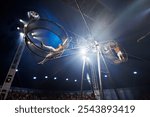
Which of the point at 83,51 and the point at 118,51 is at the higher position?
the point at 83,51

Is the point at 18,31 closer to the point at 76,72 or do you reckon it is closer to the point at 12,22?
the point at 12,22

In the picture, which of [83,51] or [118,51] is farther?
[83,51]

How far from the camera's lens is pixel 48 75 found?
12.8 metres

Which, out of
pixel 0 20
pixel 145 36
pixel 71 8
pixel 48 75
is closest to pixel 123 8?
pixel 71 8

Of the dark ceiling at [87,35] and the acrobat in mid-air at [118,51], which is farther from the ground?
the dark ceiling at [87,35]

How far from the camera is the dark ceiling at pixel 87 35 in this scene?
6566 mm

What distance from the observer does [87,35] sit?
5.57m

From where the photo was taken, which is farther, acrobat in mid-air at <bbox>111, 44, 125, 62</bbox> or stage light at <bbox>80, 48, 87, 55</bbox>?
stage light at <bbox>80, 48, 87, 55</bbox>

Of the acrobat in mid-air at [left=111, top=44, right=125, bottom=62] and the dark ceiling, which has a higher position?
the dark ceiling

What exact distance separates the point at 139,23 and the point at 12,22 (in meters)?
6.01

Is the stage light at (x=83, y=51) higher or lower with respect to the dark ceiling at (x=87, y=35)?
lower

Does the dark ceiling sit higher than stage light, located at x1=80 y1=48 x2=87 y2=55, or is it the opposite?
the dark ceiling

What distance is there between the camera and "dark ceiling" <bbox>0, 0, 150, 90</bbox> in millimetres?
6566

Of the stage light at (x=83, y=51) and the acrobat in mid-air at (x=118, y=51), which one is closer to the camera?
the acrobat in mid-air at (x=118, y=51)
